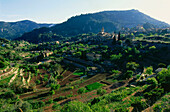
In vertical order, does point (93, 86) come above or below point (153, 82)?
below

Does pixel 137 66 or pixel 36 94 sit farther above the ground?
pixel 137 66

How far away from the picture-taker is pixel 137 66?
46062 millimetres

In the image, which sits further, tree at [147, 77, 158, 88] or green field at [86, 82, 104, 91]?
green field at [86, 82, 104, 91]

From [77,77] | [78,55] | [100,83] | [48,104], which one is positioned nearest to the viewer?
[48,104]

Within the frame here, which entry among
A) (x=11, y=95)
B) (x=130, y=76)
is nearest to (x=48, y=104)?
(x=11, y=95)

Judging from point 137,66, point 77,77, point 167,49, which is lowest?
point 77,77

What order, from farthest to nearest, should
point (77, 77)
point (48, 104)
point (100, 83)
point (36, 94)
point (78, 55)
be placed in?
point (78, 55), point (77, 77), point (100, 83), point (36, 94), point (48, 104)

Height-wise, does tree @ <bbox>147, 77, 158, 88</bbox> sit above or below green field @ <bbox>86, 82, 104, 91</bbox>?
above

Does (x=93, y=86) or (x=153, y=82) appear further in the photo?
(x=93, y=86)

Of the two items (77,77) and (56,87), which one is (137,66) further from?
(56,87)

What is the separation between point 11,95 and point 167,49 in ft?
219

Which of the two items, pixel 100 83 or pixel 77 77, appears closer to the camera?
pixel 100 83

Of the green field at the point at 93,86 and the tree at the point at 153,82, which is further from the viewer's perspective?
the green field at the point at 93,86

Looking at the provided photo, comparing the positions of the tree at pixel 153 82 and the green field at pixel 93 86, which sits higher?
the tree at pixel 153 82
